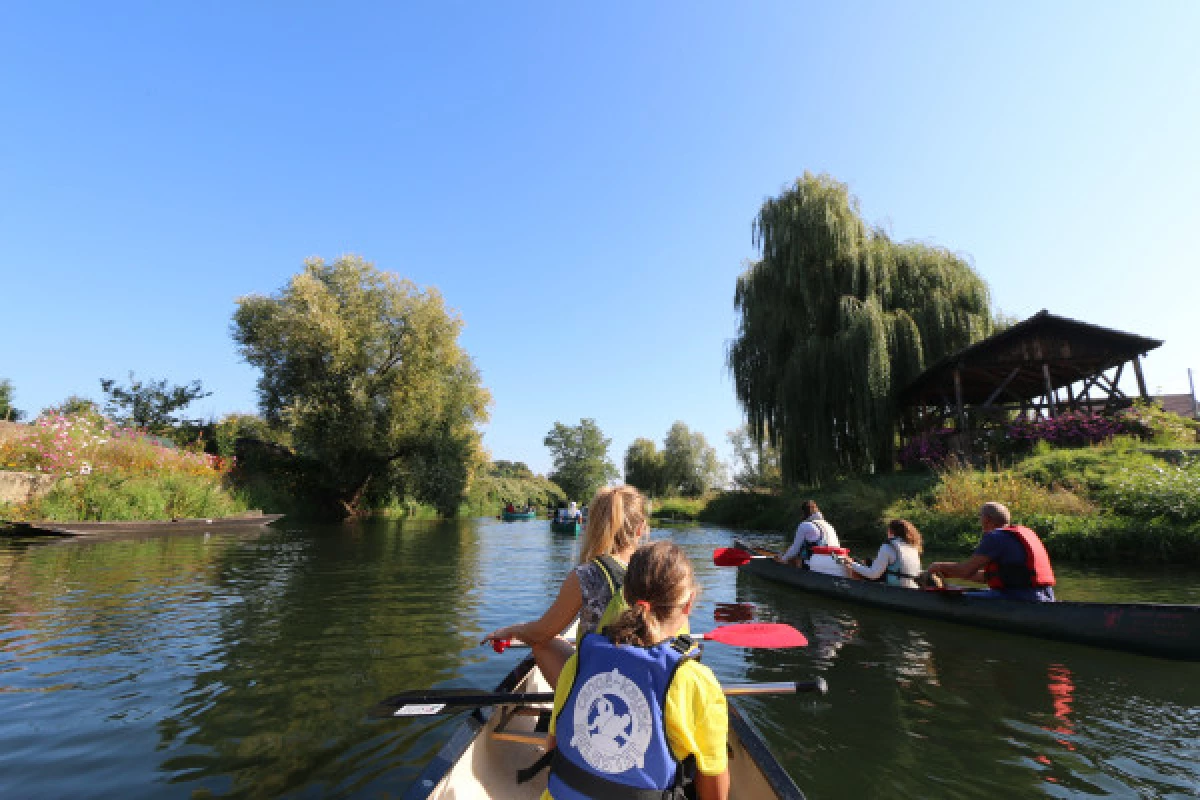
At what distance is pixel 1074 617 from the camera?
5797mm

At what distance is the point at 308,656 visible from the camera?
18.1 feet

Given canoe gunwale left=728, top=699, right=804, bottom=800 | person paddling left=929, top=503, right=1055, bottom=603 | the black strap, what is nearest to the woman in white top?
person paddling left=929, top=503, right=1055, bottom=603

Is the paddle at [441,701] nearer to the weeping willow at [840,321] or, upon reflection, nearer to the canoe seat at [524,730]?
the canoe seat at [524,730]

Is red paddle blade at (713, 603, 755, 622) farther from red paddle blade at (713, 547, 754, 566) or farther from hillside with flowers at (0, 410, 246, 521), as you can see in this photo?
hillside with flowers at (0, 410, 246, 521)

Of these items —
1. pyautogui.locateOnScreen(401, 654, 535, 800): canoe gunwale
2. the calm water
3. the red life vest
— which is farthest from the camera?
the red life vest

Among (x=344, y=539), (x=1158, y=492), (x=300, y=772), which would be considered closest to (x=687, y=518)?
(x=344, y=539)

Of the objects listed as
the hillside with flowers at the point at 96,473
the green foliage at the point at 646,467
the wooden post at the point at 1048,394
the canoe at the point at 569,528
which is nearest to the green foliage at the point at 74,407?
the hillside with flowers at the point at 96,473

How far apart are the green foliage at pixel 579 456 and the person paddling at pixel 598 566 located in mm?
64757

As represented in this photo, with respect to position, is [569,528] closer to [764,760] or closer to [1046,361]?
[1046,361]

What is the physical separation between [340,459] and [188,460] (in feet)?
25.9

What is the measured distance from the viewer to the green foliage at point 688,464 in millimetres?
57156

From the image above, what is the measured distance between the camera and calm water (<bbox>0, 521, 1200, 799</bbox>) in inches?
131

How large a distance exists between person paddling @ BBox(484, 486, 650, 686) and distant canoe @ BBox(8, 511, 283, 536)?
14.9 metres

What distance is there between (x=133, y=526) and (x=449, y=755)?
1586cm
